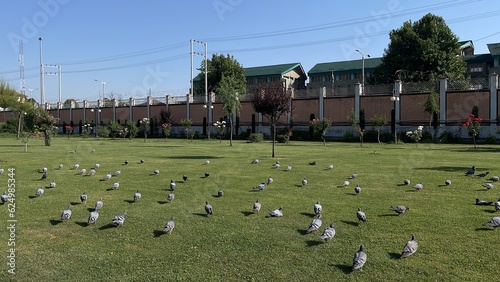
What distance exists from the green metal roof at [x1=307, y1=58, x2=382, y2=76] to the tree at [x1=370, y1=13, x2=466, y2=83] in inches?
997

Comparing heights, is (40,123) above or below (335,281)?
above

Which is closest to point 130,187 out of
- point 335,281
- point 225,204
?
point 225,204

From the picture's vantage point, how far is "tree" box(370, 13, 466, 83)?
49406mm

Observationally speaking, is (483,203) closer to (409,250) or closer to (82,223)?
(409,250)

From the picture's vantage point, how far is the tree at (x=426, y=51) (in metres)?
49.4

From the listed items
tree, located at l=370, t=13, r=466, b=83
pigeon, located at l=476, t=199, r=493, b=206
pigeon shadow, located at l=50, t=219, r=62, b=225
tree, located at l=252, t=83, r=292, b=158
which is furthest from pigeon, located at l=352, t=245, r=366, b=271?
tree, located at l=370, t=13, r=466, b=83

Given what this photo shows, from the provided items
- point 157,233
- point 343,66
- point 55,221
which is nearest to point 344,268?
point 157,233

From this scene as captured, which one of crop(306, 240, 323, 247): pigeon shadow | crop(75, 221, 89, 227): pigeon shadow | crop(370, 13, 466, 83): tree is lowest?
crop(306, 240, 323, 247): pigeon shadow

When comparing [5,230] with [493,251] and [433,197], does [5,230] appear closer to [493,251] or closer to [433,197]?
[493,251]

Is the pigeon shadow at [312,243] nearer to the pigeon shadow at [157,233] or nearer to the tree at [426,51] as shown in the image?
the pigeon shadow at [157,233]

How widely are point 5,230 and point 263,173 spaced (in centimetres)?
780

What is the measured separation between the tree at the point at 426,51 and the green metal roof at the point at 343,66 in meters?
25.3

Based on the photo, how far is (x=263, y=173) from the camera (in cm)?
1305

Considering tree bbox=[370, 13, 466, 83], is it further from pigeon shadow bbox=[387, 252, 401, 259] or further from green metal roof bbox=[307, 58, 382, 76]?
pigeon shadow bbox=[387, 252, 401, 259]
